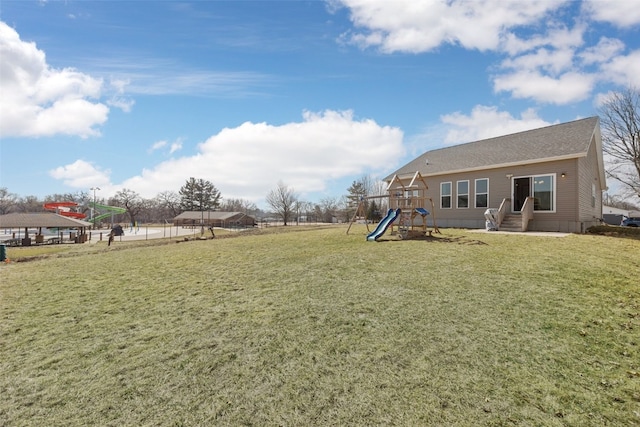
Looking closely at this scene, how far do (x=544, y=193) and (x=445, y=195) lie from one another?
4.95 meters

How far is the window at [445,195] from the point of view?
17906 millimetres

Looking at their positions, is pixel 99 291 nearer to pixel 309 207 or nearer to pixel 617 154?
pixel 617 154

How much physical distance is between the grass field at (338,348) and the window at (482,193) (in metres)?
8.92

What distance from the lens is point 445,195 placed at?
1811cm

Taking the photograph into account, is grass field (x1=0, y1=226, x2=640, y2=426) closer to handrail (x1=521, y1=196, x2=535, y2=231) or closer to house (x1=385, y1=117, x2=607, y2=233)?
handrail (x1=521, y1=196, x2=535, y2=231)

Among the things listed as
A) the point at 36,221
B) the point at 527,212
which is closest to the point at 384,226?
the point at 527,212

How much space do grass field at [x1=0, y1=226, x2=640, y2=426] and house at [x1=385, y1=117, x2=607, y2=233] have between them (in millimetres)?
7114

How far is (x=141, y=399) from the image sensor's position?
331cm

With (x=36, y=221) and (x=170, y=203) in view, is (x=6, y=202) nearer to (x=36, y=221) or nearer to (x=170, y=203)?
(x=170, y=203)

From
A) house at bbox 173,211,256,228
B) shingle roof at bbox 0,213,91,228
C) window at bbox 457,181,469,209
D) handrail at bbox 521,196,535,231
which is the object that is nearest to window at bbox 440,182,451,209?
window at bbox 457,181,469,209

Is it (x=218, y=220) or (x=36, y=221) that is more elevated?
(x=36, y=221)

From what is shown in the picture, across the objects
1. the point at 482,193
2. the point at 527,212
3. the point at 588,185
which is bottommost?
the point at 527,212

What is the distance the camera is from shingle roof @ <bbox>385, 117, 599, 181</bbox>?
13.9 metres

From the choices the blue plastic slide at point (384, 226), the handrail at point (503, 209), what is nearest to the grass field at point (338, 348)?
the blue plastic slide at point (384, 226)
